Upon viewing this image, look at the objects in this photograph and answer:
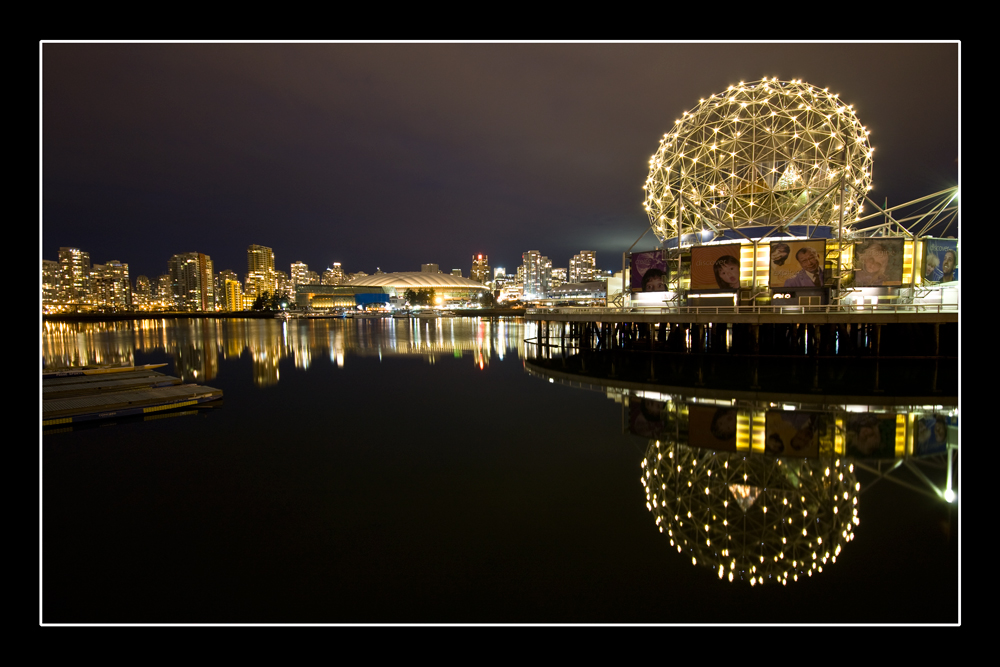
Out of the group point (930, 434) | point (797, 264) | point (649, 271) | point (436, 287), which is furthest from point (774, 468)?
point (436, 287)

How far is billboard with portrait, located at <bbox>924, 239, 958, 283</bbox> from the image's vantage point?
24.2 meters

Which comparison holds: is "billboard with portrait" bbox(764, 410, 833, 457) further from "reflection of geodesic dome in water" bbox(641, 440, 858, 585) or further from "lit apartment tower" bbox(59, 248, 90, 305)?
"lit apartment tower" bbox(59, 248, 90, 305)

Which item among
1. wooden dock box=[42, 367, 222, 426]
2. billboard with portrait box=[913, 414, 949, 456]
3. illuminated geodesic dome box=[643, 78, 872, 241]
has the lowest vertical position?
billboard with portrait box=[913, 414, 949, 456]

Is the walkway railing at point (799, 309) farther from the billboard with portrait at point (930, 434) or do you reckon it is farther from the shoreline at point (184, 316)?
the shoreline at point (184, 316)

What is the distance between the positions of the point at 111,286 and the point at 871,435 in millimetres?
231543

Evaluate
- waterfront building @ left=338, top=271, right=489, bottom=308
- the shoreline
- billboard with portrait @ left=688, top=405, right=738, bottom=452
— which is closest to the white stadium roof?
waterfront building @ left=338, top=271, right=489, bottom=308

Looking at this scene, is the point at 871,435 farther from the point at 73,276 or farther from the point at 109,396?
the point at 73,276

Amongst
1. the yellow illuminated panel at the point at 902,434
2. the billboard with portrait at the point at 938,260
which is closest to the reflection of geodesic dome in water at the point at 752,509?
the yellow illuminated panel at the point at 902,434

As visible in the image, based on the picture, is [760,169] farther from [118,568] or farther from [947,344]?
[118,568]

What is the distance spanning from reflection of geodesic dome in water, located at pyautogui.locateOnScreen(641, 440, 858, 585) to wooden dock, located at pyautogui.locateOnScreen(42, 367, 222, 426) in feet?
48.5

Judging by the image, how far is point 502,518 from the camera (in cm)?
734

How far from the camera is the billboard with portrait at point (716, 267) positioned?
84.9ft

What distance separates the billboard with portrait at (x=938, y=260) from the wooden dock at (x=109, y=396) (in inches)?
1376

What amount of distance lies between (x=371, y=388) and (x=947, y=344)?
30.1 m
